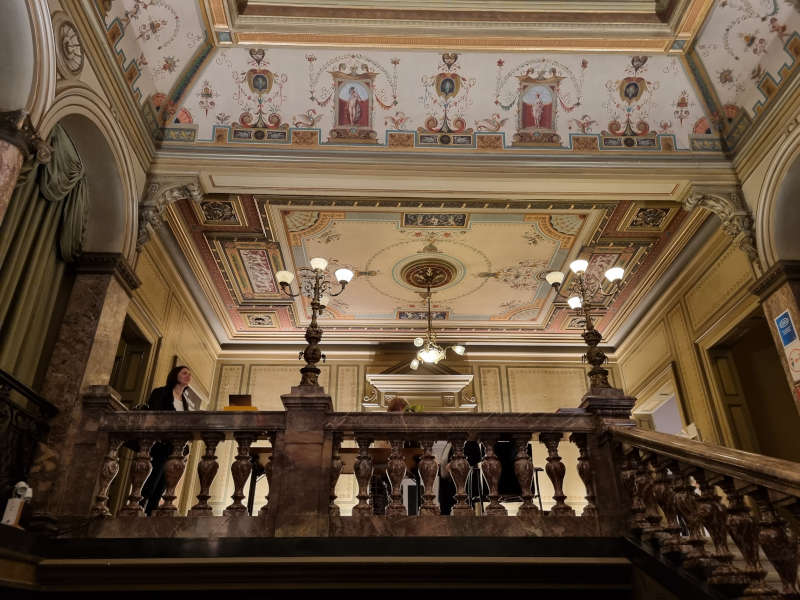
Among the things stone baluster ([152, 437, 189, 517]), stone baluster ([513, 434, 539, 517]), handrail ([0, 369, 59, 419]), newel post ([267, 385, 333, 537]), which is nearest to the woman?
handrail ([0, 369, 59, 419])

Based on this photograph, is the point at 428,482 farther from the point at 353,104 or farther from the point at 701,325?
the point at 701,325

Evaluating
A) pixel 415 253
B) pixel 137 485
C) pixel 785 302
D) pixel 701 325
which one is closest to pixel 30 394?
pixel 137 485

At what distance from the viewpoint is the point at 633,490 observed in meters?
4.13

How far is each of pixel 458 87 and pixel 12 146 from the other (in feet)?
15.5

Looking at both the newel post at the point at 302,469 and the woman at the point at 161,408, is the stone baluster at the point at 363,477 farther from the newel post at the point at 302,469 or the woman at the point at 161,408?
the woman at the point at 161,408

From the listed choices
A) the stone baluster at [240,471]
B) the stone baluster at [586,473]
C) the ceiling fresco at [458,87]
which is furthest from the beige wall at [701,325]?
the stone baluster at [240,471]

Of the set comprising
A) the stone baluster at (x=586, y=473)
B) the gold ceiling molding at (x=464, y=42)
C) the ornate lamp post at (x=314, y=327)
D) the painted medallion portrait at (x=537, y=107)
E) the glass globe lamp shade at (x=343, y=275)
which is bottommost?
the stone baluster at (x=586, y=473)

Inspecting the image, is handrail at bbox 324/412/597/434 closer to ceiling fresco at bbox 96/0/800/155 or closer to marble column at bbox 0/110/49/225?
marble column at bbox 0/110/49/225

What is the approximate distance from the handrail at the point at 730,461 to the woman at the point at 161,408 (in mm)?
4135

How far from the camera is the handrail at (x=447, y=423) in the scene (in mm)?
4566

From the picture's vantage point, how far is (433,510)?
4.26m

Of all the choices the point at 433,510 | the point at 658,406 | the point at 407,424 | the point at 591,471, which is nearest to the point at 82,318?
the point at 407,424

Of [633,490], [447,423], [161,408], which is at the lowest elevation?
[633,490]

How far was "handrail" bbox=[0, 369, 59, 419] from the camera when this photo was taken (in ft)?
13.7
